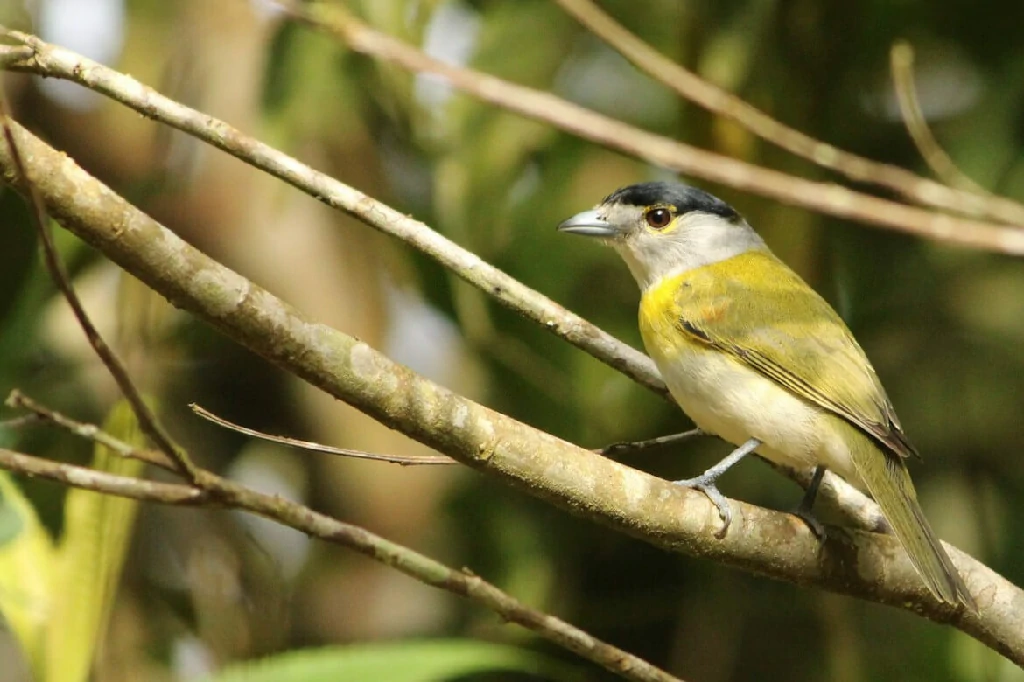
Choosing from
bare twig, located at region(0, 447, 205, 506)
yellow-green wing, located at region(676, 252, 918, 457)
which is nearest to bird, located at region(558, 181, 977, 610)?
yellow-green wing, located at region(676, 252, 918, 457)

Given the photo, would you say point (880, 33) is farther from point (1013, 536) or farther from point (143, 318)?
point (143, 318)

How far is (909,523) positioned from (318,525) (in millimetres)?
1065

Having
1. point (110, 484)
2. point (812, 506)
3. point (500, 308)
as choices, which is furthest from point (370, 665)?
point (500, 308)

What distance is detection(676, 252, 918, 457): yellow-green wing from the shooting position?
229cm

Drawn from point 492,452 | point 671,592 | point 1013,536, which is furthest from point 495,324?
point 492,452

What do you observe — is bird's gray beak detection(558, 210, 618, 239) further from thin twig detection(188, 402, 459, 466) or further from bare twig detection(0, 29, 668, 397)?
thin twig detection(188, 402, 459, 466)

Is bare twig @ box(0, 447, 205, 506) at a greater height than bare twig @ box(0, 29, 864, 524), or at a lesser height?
lesser

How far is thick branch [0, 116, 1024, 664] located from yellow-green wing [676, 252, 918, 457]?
0.94 feet

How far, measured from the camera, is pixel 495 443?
154 centimetres

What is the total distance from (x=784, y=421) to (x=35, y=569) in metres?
1.41

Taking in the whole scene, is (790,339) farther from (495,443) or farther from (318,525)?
(318,525)

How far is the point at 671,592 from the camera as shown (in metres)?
3.59

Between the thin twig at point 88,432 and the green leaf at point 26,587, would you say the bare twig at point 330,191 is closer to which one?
the thin twig at point 88,432

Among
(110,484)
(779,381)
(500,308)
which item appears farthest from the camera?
(500,308)
